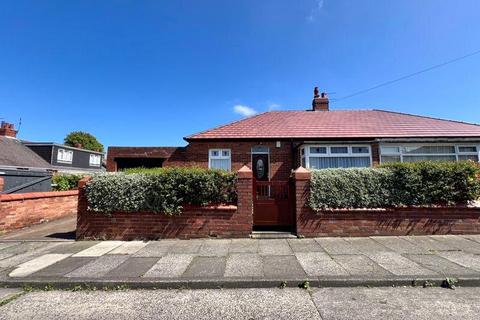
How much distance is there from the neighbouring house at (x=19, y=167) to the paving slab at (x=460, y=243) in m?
12.4

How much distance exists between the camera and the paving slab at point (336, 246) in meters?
5.77

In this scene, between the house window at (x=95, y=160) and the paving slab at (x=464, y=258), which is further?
the house window at (x=95, y=160)

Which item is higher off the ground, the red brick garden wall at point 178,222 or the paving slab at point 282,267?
the red brick garden wall at point 178,222

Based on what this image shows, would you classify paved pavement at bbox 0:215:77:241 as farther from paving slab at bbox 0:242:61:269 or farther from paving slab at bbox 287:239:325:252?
paving slab at bbox 287:239:325:252

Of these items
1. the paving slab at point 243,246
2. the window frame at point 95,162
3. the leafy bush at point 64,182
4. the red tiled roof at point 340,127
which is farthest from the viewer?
the window frame at point 95,162

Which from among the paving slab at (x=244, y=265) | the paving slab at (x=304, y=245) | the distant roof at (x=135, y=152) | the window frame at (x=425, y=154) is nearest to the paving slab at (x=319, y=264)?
the paving slab at (x=304, y=245)

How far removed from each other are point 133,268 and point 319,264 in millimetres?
3414

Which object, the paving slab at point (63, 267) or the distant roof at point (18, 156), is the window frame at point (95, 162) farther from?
the paving slab at point (63, 267)

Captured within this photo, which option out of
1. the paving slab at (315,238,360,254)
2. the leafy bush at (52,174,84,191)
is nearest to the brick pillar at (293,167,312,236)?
the paving slab at (315,238,360,254)

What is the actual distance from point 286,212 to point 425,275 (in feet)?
11.8

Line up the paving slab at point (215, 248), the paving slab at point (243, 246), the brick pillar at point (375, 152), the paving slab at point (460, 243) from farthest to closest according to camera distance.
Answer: the brick pillar at point (375, 152) < the paving slab at point (243, 246) < the paving slab at point (460, 243) < the paving slab at point (215, 248)

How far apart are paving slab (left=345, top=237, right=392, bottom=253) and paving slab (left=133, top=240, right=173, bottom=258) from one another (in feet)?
14.1

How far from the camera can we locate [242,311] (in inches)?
137

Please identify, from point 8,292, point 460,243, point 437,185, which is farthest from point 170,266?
point 437,185
